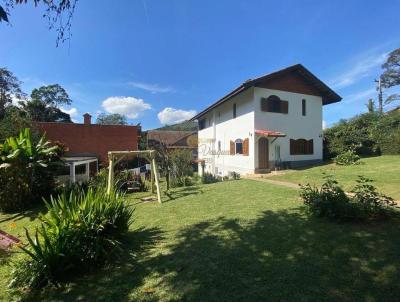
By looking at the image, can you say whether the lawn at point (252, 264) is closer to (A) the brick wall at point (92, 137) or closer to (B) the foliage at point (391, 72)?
(A) the brick wall at point (92, 137)

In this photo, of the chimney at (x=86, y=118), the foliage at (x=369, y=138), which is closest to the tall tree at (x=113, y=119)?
the chimney at (x=86, y=118)

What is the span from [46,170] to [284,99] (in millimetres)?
15276

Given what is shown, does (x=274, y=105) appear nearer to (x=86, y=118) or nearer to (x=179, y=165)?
(x=179, y=165)

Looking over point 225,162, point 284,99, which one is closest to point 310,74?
point 284,99

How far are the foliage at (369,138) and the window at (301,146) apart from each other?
214 centimetres

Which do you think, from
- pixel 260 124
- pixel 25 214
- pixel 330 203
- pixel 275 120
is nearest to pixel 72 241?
pixel 330 203

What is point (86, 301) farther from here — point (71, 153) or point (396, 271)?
point (71, 153)

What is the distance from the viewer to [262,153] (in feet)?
59.4

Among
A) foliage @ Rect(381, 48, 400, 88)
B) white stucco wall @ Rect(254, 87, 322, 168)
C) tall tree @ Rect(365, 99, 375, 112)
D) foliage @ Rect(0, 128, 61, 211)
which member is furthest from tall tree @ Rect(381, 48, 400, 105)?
foliage @ Rect(0, 128, 61, 211)

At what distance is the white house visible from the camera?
1778cm

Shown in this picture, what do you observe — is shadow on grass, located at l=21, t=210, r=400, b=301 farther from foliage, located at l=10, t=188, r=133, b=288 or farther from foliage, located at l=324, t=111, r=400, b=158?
foliage, located at l=324, t=111, r=400, b=158

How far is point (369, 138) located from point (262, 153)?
9.12 meters

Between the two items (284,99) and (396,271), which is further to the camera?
(284,99)

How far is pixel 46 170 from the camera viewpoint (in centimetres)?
1109
